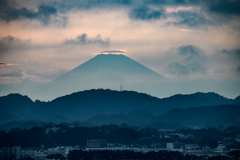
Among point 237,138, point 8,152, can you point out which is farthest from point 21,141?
point 237,138

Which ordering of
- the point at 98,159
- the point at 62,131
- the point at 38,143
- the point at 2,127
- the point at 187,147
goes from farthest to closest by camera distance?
the point at 2,127 → the point at 62,131 → the point at 38,143 → the point at 187,147 → the point at 98,159

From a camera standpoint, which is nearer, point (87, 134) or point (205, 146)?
point (205, 146)

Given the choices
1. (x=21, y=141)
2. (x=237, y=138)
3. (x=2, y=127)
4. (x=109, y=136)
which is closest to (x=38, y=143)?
(x=21, y=141)

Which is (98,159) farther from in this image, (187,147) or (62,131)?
(62,131)

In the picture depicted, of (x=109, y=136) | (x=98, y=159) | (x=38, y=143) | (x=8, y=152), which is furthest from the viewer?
(x=109, y=136)

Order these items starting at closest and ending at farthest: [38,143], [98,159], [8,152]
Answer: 1. [98,159]
2. [8,152]
3. [38,143]

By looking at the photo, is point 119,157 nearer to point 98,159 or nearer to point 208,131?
point 98,159

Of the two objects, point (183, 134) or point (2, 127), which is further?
point (2, 127)

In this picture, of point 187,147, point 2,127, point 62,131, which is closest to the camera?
point 187,147

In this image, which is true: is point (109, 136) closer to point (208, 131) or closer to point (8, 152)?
point (208, 131)
